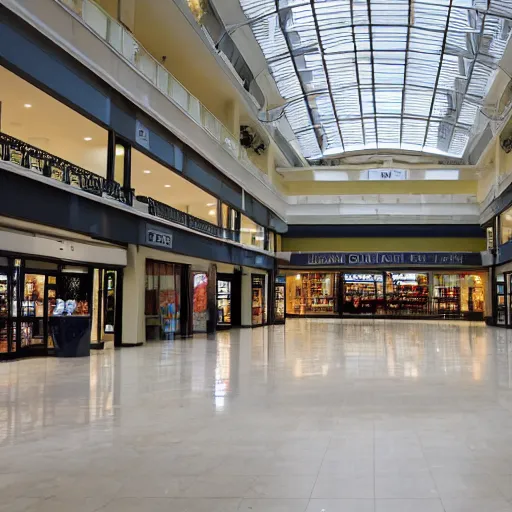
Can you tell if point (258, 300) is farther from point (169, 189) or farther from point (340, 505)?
point (340, 505)

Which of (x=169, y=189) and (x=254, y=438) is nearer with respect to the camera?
(x=254, y=438)

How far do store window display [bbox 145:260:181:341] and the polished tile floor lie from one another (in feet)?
25.4

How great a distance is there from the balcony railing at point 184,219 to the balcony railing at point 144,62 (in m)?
2.90

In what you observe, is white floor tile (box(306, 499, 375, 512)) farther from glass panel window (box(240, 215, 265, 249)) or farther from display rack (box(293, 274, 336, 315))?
display rack (box(293, 274, 336, 315))

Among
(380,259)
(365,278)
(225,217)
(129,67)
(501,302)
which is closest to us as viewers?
(129,67)

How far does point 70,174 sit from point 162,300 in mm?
9141

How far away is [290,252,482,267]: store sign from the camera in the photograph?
1516 inches

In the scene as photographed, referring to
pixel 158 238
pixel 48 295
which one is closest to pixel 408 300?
pixel 158 238

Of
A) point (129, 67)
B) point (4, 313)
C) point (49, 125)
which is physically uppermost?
point (129, 67)

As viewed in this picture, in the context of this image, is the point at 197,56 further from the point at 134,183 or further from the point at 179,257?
the point at 179,257

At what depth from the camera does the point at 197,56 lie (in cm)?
2223

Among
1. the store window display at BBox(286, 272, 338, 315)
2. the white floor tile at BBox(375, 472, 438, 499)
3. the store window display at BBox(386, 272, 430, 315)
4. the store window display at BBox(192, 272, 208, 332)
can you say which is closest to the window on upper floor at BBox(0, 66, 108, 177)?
the store window display at BBox(192, 272, 208, 332)

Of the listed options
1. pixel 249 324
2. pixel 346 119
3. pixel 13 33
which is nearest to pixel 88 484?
pixel 13 33

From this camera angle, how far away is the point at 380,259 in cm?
3947
